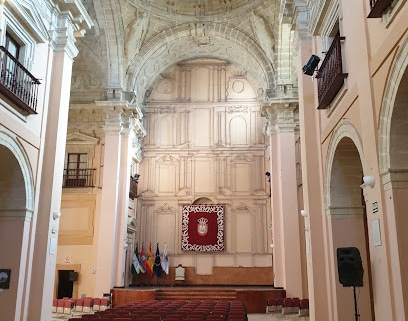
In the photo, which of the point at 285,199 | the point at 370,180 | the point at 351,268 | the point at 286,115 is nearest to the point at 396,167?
the point at 370,180

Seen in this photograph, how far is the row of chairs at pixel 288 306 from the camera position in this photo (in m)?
13.6

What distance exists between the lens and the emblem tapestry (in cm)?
2062

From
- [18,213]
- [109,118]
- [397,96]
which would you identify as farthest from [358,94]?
[109,118]

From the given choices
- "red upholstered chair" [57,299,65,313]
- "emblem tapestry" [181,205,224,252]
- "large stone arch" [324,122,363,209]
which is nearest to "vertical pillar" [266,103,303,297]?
"emblem tapestry" [181,205,224,252]

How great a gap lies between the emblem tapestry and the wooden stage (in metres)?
3.26

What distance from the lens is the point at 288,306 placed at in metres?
14.1

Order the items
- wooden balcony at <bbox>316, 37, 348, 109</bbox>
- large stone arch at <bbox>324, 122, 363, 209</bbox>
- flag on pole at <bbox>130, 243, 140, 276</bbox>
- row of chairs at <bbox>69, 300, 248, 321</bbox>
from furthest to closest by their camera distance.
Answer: flag on pole at <bbox>130, 243, 140, 276</bbox>, row of chairs at <bbox>69, 300, 248, 321</bbox>, wooden balcony at <bbox>316, 37, 348, 109</bbox>, large stone arch at <bbox>324, 122, 363, 209</bbox>

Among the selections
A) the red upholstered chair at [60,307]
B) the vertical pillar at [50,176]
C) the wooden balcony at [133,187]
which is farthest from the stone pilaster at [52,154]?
the wooden balcony at [133,187]

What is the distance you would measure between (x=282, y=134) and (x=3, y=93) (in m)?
11.5

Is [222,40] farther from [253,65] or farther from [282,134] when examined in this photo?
[282,134]

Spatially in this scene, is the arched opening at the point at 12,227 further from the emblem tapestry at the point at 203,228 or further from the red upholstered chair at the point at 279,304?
the emblem tapestry at the point at 203,228

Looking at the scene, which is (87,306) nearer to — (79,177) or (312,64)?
(79,177)

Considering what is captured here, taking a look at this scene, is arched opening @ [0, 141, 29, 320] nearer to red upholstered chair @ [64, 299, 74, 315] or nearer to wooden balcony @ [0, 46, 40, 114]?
wooden balcony @ [0, 46, 40, 114]

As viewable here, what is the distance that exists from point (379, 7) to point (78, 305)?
42.0 ft
